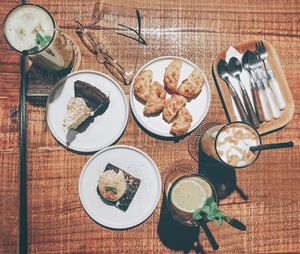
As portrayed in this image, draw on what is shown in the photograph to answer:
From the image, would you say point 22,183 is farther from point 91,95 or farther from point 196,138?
point 196,138

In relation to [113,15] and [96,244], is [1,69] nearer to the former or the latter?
[113,15]

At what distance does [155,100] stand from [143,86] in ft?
0.26

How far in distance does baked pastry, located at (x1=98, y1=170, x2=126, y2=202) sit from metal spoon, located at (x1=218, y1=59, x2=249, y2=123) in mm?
612

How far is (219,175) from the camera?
1955 millimetres

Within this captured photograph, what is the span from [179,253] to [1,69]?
3.75 ft

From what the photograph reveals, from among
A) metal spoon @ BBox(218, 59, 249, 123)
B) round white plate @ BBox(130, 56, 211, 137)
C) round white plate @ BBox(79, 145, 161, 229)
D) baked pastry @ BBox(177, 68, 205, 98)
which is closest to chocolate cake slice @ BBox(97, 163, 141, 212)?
round white plate @ BBox(79, 145, 161, 229)

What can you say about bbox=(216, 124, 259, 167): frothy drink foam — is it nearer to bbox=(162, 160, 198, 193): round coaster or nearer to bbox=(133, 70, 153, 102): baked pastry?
bbox=(162, 160, 198, 193): round coaster

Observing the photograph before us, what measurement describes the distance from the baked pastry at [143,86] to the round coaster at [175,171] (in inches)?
12.8

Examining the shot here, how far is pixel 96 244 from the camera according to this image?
6.24ft

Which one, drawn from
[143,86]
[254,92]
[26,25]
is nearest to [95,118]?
[143,86]

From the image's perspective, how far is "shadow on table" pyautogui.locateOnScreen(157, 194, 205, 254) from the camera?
192 cm

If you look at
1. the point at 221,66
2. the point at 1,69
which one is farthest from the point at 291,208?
the point at 1,69

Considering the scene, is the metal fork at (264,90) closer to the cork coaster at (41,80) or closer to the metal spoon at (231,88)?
the metal spoon at (231,88)

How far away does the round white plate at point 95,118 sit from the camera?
6.20ft
